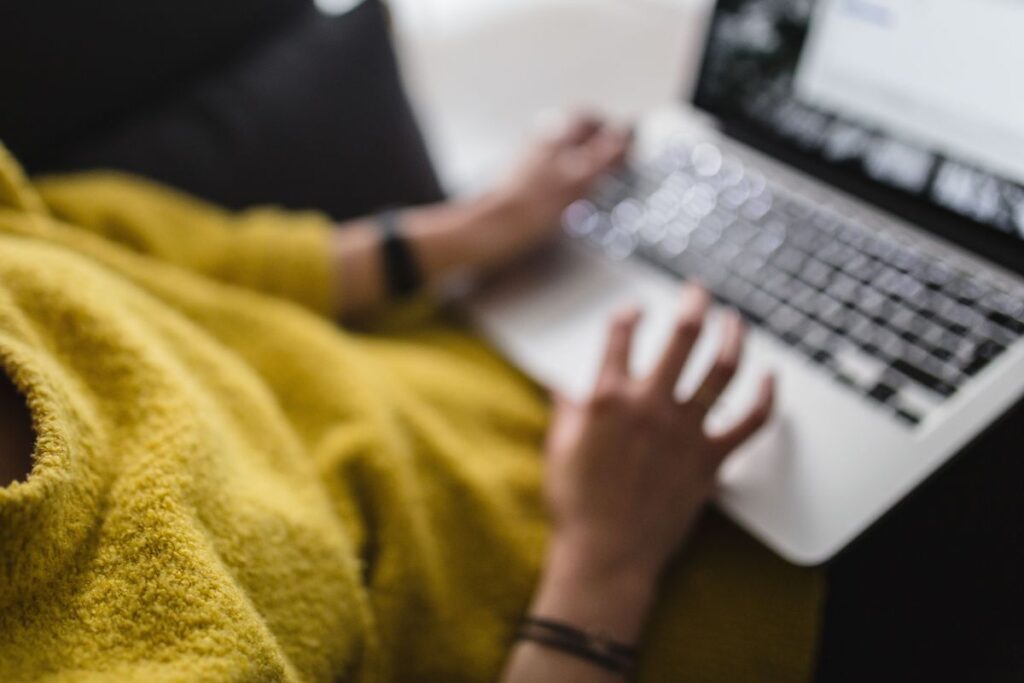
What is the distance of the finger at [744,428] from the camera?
0.51 metres

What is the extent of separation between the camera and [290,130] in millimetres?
681

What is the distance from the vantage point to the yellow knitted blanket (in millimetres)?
352

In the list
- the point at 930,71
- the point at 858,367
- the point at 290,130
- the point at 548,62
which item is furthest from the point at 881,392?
the point at 548,62

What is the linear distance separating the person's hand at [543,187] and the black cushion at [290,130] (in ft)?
0.35

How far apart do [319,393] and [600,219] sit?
324mm

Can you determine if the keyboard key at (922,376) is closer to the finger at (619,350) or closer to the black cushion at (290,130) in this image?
the finger at (619,350)

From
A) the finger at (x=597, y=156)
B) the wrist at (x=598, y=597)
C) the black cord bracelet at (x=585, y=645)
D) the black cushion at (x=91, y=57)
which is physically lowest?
the black cord bracelet at (x=585, y=645)

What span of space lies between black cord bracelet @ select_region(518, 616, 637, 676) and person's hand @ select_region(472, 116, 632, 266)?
0.34m

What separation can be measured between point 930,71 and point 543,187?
317 mm

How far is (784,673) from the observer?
1.59 feet

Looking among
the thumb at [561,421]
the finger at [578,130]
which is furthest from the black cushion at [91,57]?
the thumb at [561,421]

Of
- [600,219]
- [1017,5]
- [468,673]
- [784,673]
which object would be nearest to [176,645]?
[468,673]

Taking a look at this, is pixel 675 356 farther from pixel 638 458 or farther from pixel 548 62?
pixel 548 62

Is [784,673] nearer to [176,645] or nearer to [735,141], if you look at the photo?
[176,645]
